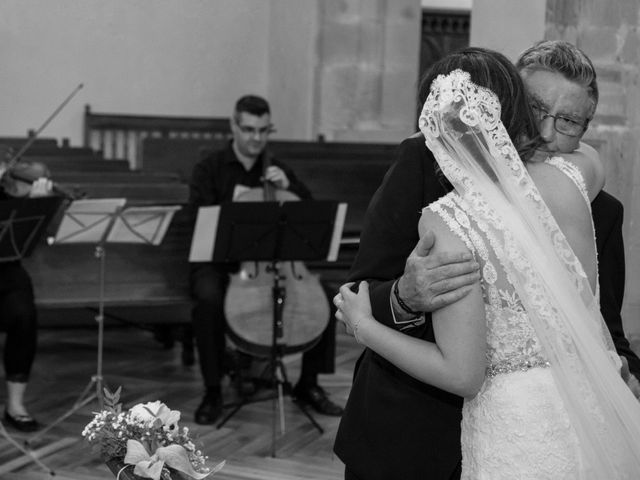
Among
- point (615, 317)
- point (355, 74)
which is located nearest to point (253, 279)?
point (615, 317)

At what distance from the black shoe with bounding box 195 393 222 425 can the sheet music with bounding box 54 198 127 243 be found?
0.93m

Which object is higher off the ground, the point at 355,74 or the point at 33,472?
the point at 355,74

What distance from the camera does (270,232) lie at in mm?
5031

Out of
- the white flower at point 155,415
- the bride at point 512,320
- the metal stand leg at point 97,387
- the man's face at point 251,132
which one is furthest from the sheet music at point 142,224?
the bride at point 512,320

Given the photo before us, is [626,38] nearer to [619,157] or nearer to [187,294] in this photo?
[619,157]

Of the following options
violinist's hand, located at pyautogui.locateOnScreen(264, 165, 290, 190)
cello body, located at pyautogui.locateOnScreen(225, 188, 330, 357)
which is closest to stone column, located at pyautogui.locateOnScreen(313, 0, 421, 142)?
violinist's hand, located at pyautogui.locateOnScreen(264, 165, 290, 190)

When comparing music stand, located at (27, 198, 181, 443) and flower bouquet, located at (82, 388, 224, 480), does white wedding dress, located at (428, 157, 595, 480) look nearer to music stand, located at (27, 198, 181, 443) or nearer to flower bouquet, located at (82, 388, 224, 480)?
flower bouquet, located at (82, 388, 224, 480)

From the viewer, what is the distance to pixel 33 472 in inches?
182

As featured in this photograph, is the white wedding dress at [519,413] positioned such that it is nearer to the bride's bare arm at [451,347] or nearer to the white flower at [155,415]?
the bride's bare arm at [451,347]

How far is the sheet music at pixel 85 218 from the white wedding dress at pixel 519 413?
3.27m

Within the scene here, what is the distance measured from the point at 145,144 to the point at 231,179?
3.05m

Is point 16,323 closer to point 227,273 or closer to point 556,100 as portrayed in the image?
point 227,273

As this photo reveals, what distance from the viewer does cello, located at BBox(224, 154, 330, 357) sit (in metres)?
5.31

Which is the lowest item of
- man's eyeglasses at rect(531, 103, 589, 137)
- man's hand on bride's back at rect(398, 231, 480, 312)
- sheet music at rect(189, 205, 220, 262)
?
sheet music at rect(189, 205, 220, 262)
